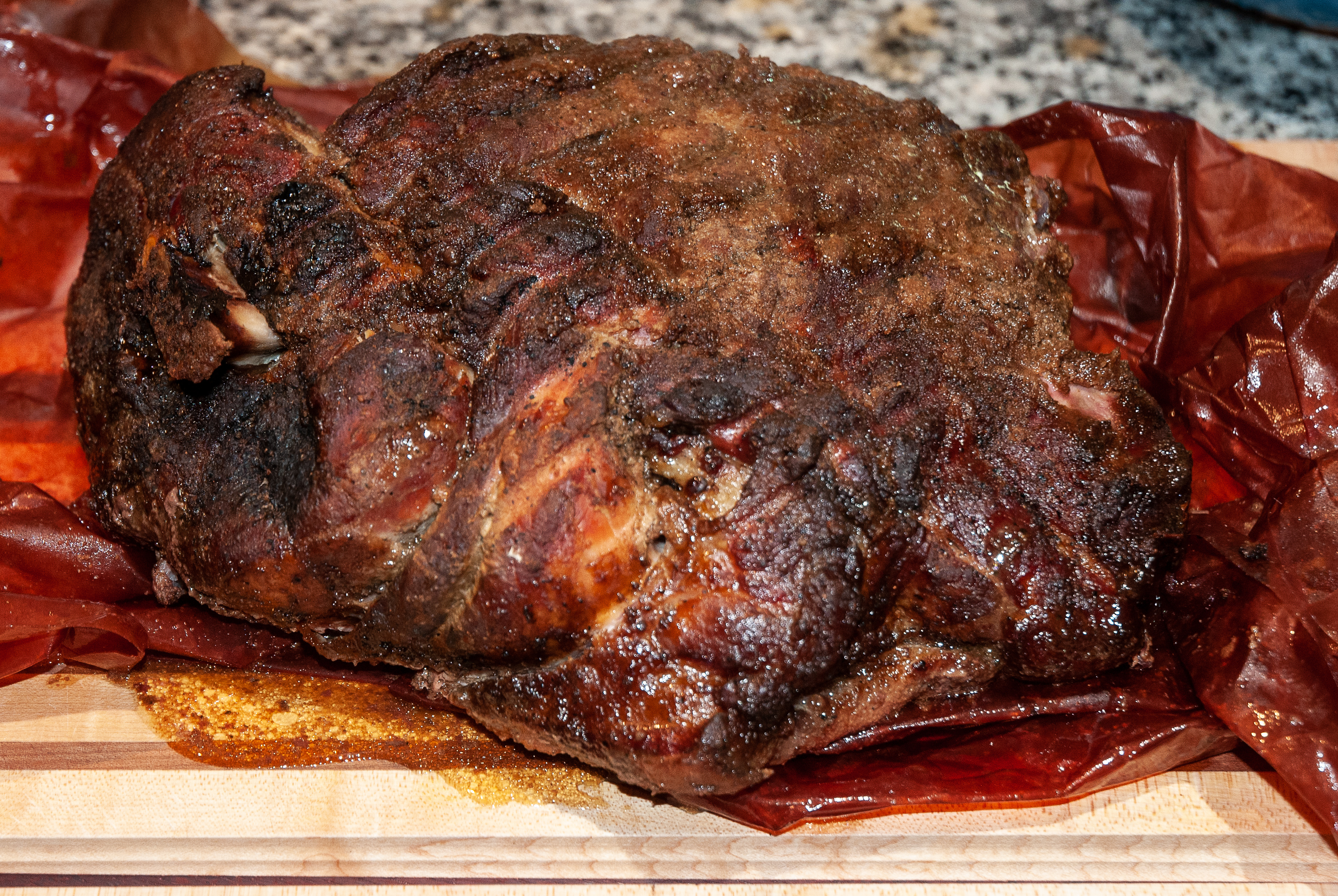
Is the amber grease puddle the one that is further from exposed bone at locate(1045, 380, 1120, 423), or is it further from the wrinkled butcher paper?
exposed bone at locate(1045, 380, 1120, 423)

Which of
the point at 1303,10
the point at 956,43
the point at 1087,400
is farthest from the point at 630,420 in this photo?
the point at 1303,10

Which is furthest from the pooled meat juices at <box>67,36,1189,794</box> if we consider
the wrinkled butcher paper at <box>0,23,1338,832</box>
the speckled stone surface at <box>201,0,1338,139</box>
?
the speckled stone surface at <box>201,0,1338,139</box>

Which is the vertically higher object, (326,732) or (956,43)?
(956,43)

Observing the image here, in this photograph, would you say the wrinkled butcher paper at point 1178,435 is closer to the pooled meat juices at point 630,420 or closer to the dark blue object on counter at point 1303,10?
the pooled meat juices at point 630,420

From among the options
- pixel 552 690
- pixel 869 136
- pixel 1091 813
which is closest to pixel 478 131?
pixel 869 136

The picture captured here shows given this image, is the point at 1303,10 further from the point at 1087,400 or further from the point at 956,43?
the point at 1087,400

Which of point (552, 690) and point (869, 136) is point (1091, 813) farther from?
point (869, 136)

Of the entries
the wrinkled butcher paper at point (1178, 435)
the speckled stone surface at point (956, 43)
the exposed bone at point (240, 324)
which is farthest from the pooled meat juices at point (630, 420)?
the speckled stone surface at point (956, 43)
